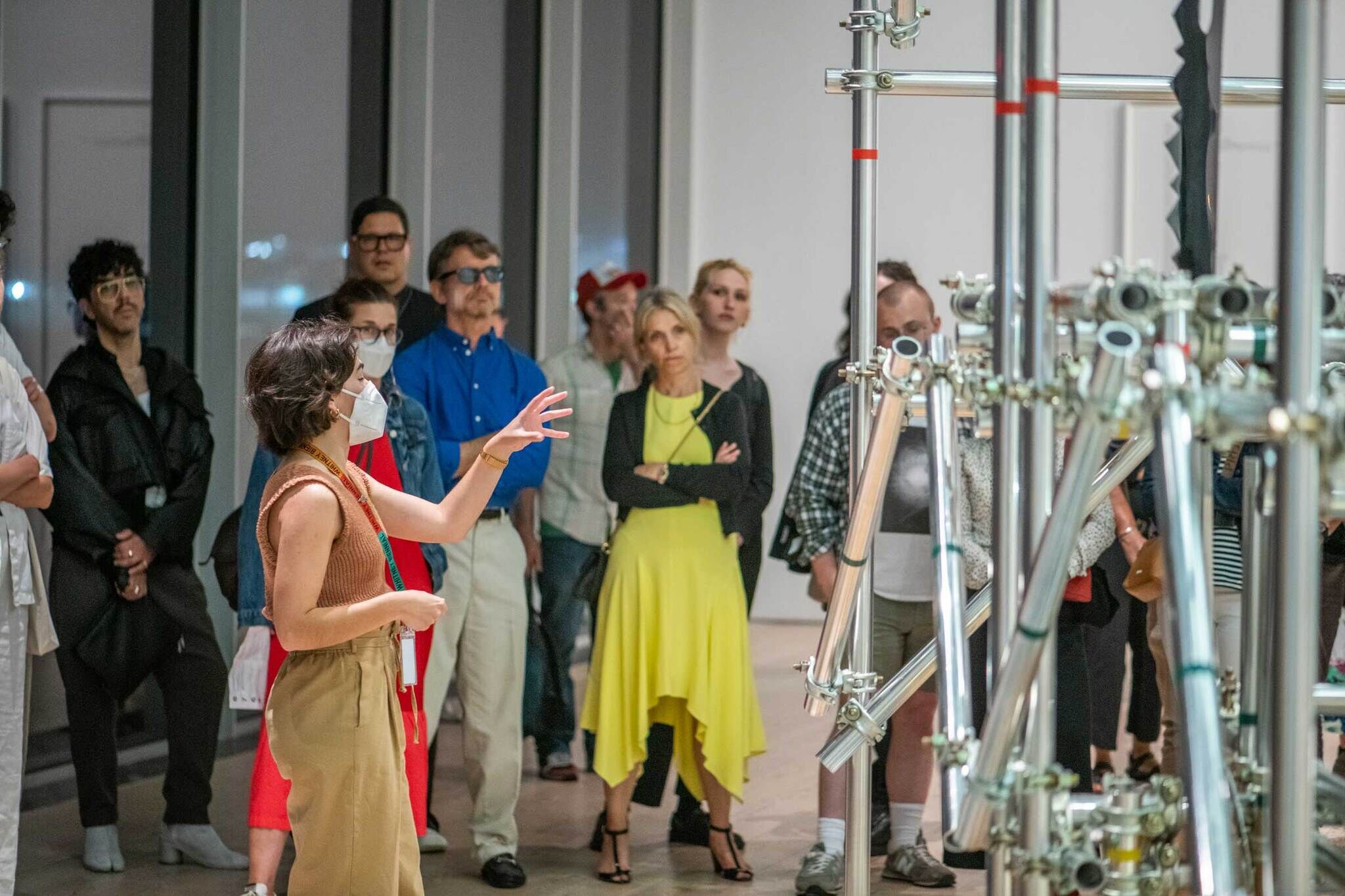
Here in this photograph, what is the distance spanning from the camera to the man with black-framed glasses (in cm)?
476

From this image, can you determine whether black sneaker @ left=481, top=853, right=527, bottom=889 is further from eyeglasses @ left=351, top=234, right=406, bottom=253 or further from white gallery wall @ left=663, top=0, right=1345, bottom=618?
white gallery wall @ left=663, top=0, right=1345, bottom=618

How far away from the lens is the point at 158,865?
13.3ft

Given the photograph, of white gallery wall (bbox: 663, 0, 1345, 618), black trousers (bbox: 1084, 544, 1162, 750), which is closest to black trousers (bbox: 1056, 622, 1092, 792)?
black trousers (bbox: 1084, 544, 1162, 750)

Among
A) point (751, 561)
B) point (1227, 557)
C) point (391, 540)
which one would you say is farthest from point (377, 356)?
point (1227, 557)

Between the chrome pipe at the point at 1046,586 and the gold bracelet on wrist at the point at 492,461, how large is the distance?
1429 millimetres

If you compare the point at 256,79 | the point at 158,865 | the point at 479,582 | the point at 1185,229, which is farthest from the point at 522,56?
the point at 1185,229

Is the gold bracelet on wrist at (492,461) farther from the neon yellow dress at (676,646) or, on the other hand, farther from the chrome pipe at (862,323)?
the neon yellow dress at (676,646)

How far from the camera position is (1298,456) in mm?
1245

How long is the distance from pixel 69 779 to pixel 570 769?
5.02 feet

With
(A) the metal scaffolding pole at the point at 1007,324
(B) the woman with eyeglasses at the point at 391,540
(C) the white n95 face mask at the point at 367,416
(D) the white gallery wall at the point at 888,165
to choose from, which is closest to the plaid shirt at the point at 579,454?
Result: (B) the woman with eyeglasses at the point at 391,540

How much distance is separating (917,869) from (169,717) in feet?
6.41

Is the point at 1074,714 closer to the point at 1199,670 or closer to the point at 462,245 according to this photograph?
the point at 462,245

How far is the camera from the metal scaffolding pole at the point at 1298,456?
1.25 meters

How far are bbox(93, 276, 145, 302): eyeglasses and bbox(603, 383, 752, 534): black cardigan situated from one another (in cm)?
129
